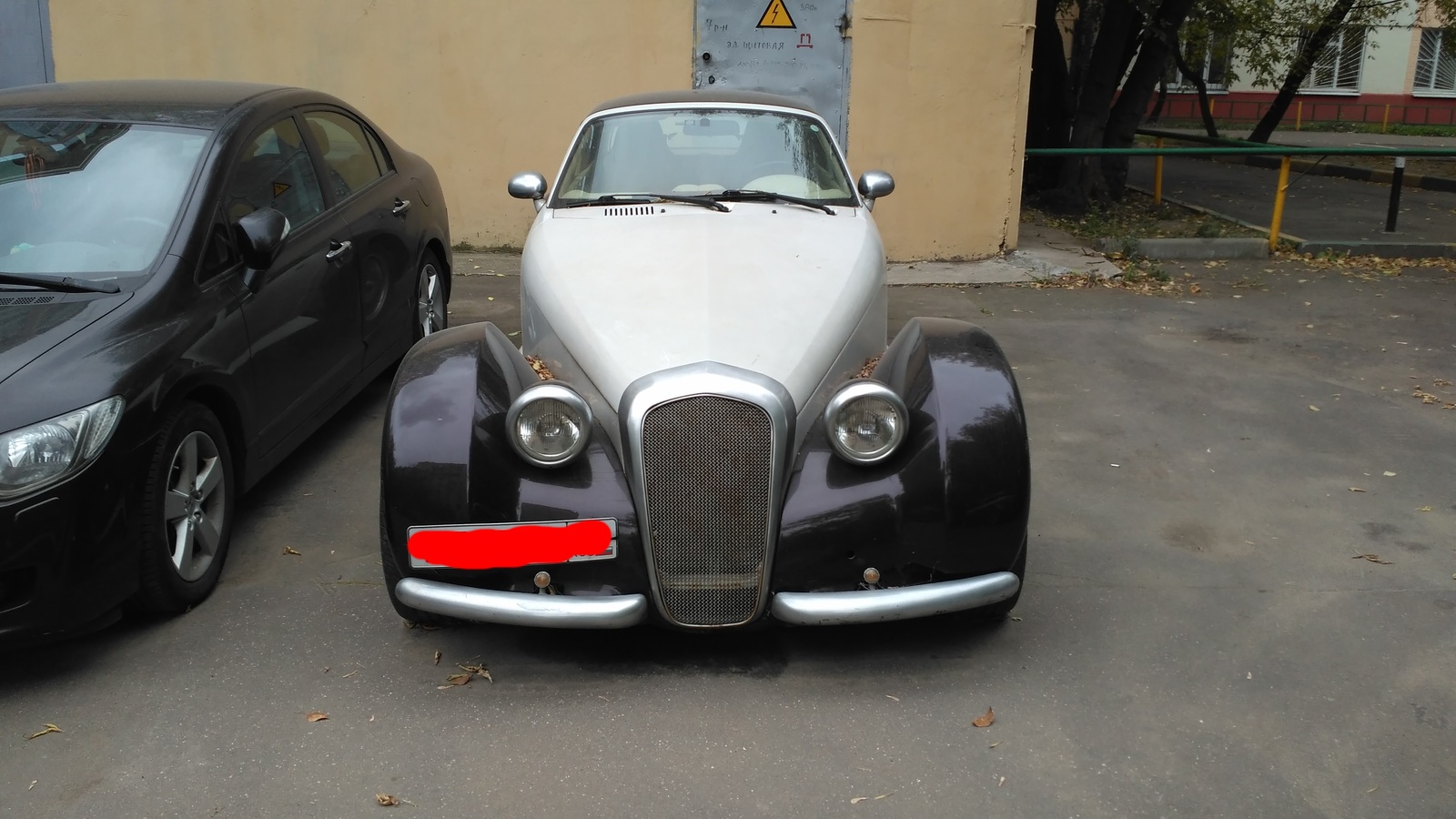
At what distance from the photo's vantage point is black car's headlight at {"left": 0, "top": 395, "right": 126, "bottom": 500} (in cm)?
337

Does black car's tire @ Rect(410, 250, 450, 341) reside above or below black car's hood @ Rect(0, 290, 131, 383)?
below

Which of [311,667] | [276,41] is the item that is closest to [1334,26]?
[276,41]

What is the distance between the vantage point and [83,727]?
11.2ft

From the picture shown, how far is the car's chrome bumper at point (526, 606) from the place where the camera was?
3387 millimetres

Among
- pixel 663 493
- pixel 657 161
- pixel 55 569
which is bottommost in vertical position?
pixel 55 569

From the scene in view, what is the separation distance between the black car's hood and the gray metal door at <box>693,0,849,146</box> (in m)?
6.74

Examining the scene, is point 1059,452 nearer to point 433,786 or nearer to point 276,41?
point 433,786

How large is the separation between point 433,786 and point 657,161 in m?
3.14

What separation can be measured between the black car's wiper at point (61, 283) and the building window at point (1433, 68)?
39267 millimetres

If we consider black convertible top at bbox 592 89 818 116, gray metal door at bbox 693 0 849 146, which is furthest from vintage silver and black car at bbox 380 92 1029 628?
gray metal door at bbox 693 0 849 146

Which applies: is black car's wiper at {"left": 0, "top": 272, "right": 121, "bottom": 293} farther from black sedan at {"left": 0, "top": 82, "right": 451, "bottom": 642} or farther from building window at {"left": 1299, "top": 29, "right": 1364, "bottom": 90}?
building window at {"left": 1299, "top": 29, "right": 1364, "bottom": 90}

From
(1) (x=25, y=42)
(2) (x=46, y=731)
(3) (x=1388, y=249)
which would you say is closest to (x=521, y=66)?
(1) (x=25, y=42)

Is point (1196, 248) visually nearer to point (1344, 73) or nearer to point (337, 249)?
point (337, 249)

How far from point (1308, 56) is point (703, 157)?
19523 millimetres
